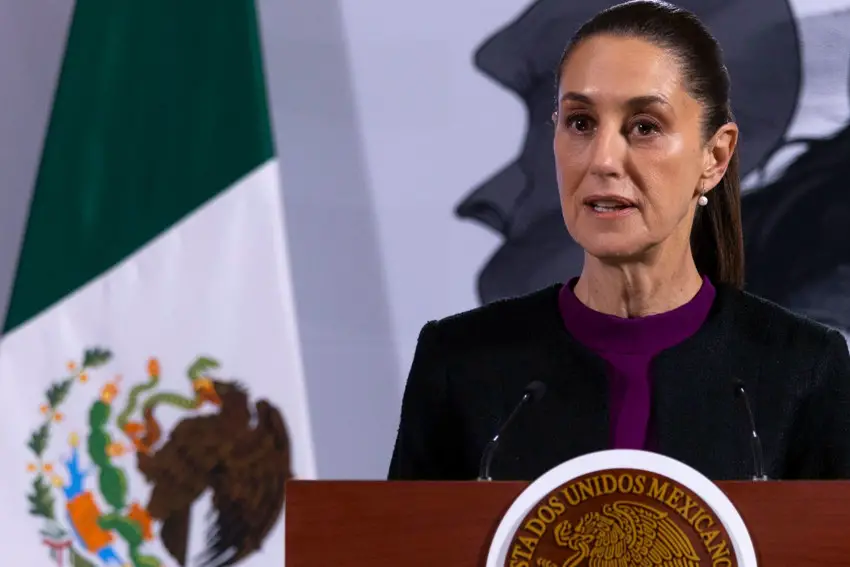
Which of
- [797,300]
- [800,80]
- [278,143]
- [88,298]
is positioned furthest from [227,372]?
[800,80]

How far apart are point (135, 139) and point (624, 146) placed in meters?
1.71

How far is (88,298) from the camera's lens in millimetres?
2836

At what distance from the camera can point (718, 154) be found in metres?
1.68

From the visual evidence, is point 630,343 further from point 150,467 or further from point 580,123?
point 150,467

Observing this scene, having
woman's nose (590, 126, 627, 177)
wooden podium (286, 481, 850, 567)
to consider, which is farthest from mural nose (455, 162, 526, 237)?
wooden podium (286, 481, 850, 567)

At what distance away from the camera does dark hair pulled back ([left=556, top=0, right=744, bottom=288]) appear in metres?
1.62

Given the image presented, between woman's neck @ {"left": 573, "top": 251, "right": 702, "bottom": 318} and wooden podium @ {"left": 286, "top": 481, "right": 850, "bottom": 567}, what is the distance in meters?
0.53

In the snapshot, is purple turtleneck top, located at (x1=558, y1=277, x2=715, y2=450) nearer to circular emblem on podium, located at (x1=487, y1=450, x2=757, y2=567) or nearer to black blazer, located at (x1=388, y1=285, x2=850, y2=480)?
black blazer, located at (x1=388, y1=285, x2=850, y2=480)

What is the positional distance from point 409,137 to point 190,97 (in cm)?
60

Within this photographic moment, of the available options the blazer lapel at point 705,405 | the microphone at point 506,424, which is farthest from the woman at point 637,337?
the microphone at point 506,424

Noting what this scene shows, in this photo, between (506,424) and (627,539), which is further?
(506,424)

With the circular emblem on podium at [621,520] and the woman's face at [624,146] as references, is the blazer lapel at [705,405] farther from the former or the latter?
the circular emblem on podium at [621,520]

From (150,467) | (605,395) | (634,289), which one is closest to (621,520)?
(605,395)

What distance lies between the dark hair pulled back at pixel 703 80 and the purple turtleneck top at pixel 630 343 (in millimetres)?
124
